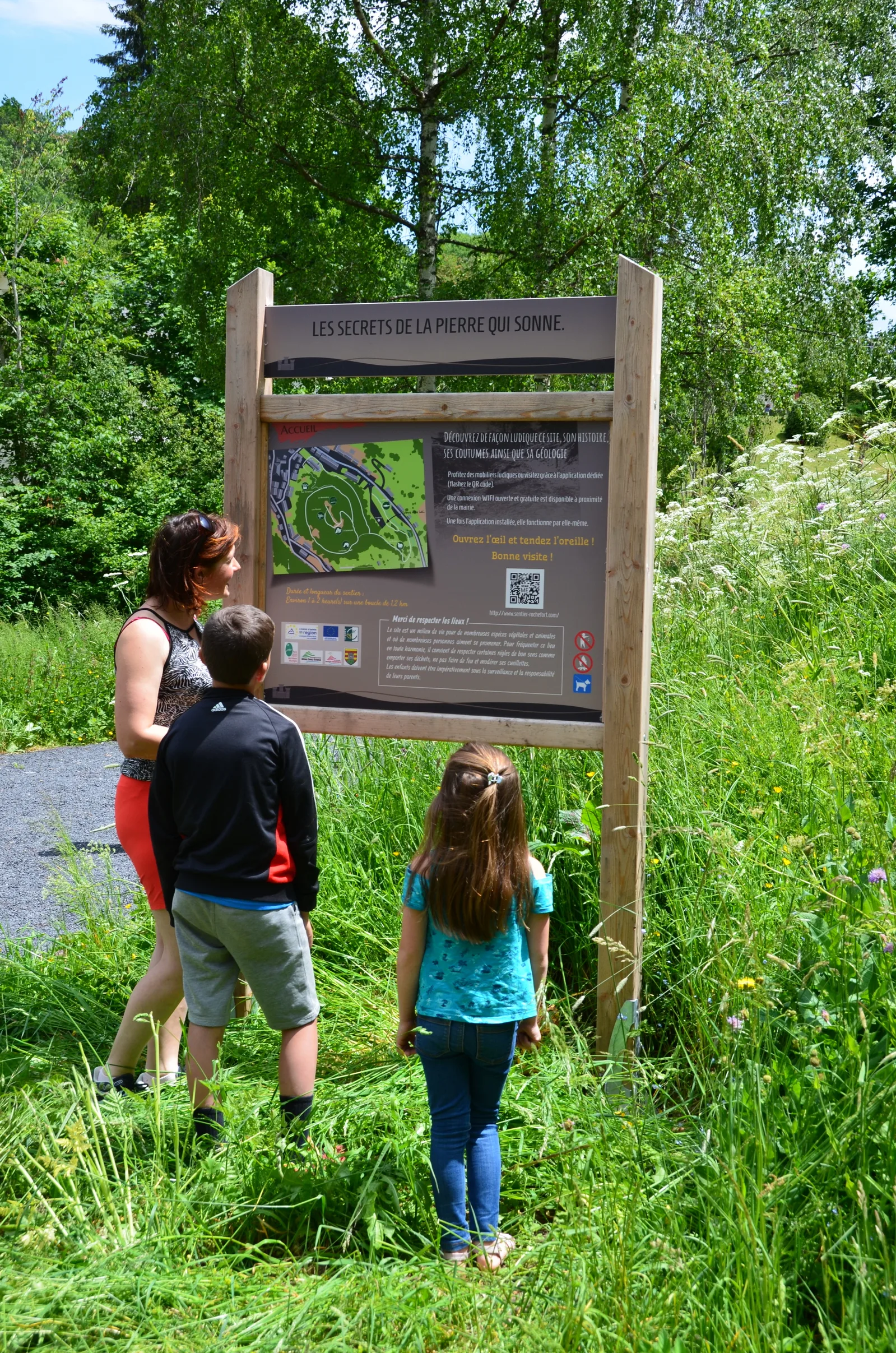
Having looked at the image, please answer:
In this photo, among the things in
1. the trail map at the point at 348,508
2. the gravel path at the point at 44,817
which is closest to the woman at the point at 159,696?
the trail map at the point at 348,508

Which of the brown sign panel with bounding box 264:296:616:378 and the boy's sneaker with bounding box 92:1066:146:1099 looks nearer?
the boy's sneaker with bounding box 92:1066:146:1099

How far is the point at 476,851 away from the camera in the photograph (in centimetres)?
234

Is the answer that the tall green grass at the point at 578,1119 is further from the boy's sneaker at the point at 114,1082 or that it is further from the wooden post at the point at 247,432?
the wooden post at the point at 247,432

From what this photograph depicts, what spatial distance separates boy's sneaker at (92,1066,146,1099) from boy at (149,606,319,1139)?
0.44m

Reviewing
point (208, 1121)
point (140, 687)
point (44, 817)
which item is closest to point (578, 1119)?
point (208, 1121)

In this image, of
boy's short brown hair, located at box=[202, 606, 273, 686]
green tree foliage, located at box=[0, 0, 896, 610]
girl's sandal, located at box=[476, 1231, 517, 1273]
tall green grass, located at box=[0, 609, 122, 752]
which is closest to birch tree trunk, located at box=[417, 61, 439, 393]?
green tree foliage, located at box=[0, 0, 896, 610]

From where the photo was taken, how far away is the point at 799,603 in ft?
17.8

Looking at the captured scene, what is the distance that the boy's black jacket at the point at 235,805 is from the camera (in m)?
2.65

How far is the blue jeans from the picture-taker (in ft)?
7.59

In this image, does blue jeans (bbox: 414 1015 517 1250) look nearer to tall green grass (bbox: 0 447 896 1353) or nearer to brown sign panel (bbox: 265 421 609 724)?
tall green grass (bbox: 0 447 896 1353)

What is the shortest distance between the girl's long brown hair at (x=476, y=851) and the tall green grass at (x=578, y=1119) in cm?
41

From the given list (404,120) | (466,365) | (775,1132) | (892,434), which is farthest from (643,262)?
(775,1132)

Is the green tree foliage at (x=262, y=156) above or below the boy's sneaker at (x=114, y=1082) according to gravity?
above

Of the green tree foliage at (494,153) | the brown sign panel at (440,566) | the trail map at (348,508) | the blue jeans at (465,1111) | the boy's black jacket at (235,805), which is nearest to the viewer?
the blue jeans at (465,1111)
